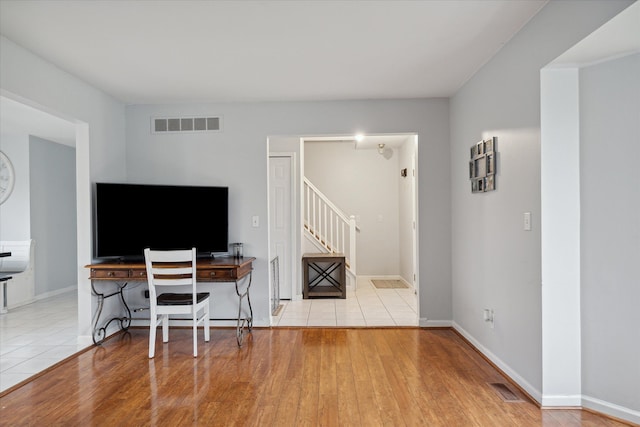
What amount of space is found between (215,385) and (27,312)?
3864 millimetres

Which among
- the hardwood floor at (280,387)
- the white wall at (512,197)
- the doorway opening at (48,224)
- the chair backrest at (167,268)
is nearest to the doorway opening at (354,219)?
the white wall at (512,197)

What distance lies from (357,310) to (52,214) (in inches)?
201

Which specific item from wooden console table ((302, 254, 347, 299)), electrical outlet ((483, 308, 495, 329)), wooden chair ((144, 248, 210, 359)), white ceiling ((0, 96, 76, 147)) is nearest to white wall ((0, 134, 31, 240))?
white ceiling ((0, 96, 76, 147))

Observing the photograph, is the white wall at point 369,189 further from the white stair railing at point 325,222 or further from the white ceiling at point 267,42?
the white ceiling at point 267,42

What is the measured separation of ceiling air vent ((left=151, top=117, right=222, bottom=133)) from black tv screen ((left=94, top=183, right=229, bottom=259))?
743mm

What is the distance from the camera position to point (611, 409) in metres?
2.43

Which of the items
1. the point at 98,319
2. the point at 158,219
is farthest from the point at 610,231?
the point at 98,319

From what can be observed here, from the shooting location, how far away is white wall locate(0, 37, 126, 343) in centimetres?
304

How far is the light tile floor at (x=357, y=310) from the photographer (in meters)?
4.65

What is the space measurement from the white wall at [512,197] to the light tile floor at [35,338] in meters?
3.81

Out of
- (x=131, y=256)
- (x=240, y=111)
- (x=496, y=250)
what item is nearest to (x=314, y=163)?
(x=240, y=111)

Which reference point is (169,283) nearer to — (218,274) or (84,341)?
(218,274)

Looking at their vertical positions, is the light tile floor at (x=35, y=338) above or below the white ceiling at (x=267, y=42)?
below

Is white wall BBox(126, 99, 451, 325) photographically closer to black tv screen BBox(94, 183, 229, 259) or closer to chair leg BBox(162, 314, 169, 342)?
black tv screen BBox(94, 183, 229, 259)
